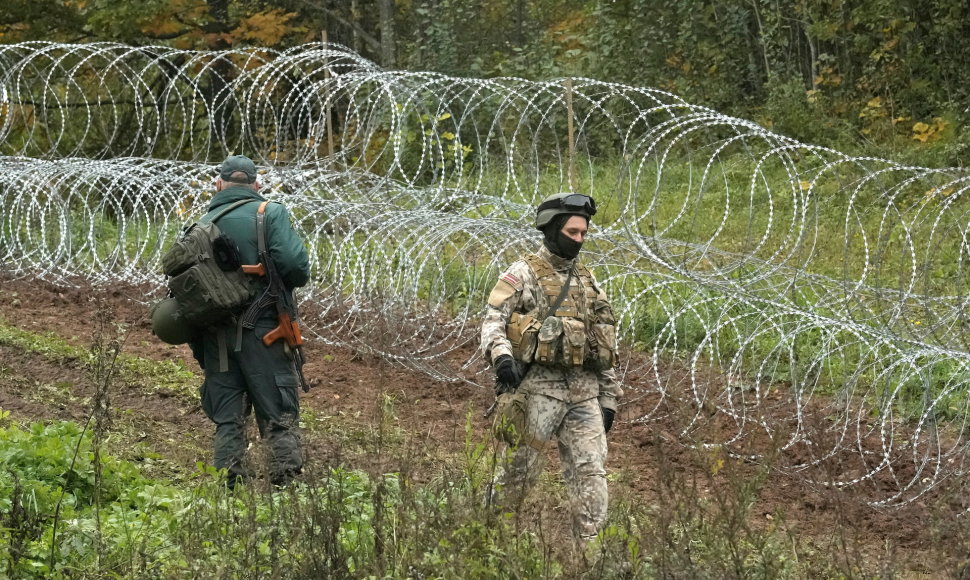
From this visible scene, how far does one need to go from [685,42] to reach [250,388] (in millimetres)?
14774

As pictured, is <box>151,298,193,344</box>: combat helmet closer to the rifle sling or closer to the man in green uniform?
the man in green uniform

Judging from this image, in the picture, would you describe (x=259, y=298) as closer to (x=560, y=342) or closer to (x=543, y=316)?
(x=543, y=316)

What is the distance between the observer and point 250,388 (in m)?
6.79

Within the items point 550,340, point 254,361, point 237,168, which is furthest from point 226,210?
point 550,340

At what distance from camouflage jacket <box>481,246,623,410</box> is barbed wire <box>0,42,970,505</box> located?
571mm

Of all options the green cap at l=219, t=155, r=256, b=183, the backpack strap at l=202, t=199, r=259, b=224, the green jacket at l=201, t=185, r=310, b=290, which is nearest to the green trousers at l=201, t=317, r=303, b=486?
the green jacket at l=201, t=185, r=310, b=290

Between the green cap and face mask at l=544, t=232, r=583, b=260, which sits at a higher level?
the green cap

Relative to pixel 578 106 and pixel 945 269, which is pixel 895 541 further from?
pixel 578 106

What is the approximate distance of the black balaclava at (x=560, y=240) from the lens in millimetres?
6145

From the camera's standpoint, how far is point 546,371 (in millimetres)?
6164

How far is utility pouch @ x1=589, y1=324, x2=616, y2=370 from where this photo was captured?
615 cm

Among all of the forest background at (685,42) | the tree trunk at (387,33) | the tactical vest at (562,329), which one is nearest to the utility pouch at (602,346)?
the tactical vest at (562,329)

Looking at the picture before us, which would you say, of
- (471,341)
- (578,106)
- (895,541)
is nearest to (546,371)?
(895,541)

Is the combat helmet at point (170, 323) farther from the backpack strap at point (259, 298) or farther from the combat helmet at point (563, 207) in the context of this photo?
the combat helmet at point (563, 207)
